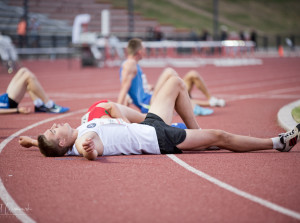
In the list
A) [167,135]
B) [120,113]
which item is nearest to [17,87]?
[120,113]

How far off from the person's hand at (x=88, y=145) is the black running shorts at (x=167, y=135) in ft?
2.37

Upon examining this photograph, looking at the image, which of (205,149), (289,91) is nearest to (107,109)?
(205,149)

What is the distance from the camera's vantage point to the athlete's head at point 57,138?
5508mm

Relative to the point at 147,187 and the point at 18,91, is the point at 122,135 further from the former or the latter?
the point at 18,91

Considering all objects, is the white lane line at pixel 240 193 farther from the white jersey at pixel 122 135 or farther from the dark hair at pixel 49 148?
the dark hair at pixel 49 148

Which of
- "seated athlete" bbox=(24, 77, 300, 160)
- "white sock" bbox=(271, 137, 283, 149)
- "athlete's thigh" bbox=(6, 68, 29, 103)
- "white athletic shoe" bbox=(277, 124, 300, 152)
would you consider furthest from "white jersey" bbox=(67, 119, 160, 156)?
"athlete's thigh" bbox=(6, 68, 29, 103)

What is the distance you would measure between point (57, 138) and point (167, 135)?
1.21 metres

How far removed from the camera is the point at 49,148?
5.66 metres

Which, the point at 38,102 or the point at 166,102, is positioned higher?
the point at 166,102

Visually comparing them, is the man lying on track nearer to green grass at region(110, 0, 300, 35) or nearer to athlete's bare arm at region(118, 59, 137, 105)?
athlete's bare arm at region(118, 59, 137, 105)

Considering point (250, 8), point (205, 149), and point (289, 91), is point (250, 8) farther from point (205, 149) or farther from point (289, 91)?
point (205, 149)

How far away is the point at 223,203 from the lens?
4070 mm

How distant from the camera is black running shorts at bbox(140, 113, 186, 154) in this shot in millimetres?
5562

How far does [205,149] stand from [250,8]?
65.0 meters
